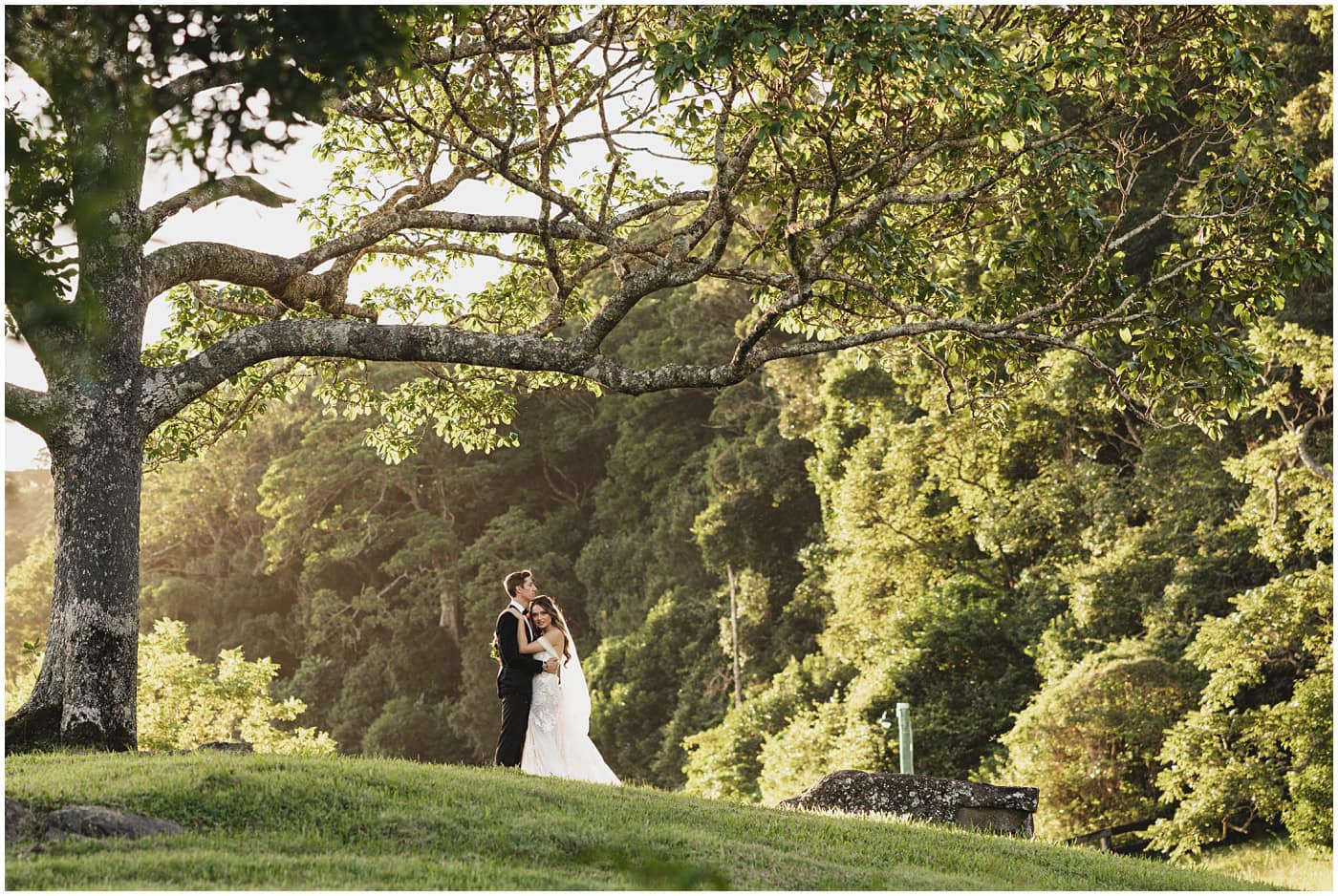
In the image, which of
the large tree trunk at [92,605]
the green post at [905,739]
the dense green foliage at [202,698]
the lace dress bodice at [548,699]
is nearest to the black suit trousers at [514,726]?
the lace dress bodice at [548,699]

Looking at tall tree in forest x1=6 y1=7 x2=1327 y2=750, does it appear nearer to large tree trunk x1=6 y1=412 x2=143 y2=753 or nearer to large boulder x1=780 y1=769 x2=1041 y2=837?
large tree trunk x1=6 y1=412 x2=143 y2=753

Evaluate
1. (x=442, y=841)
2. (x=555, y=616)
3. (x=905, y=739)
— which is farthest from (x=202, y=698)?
(x=442, y=841)

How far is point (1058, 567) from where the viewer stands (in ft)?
85.1

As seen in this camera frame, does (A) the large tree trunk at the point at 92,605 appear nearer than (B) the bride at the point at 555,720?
Yes

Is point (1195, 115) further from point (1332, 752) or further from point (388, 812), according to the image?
point (1332, 752)

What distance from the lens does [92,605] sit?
31.6 feet

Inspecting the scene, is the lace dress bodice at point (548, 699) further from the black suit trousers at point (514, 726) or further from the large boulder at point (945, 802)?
the large boulder at point (945, 802)

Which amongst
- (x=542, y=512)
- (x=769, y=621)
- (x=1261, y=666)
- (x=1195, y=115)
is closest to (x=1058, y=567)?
(x=1261, y=666)

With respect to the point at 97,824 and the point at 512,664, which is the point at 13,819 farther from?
the point at 512,664

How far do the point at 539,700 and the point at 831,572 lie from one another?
814 inches

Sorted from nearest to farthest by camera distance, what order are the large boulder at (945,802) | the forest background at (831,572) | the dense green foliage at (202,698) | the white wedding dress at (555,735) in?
the large boulder at (945,802) → the white wedding dress at (555,735) → the forest background at (831,572) → the dense green foliage at (202,698)

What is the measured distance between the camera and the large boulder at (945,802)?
440 inches

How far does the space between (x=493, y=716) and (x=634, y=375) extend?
33084 millimetres

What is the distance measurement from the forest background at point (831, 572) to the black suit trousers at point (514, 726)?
4085 mm
